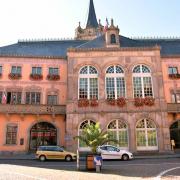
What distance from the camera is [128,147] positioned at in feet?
82.0

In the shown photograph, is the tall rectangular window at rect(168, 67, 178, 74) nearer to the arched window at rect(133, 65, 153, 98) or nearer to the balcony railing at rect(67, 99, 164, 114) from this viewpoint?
the arched window at rect(133, 65, 153, 98)

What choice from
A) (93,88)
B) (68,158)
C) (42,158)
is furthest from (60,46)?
(68,158)

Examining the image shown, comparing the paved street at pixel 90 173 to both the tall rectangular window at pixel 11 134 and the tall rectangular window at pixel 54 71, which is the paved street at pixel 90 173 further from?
the tall rectangular window at pixel 54 71

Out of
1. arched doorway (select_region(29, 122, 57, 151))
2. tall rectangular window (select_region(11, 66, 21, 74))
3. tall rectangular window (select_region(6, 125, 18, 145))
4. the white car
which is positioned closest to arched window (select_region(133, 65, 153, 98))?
the white car

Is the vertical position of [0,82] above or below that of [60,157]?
above

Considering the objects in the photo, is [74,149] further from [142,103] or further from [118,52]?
[118,52]

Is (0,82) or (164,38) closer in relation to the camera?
(0,82)

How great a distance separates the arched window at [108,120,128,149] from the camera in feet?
82.9

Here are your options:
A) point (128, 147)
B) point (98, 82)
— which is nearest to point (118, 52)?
point (98, 82)

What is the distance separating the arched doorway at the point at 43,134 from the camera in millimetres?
27859

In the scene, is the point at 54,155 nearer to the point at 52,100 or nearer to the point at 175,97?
the point at 52,100

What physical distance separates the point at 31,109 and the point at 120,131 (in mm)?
10788

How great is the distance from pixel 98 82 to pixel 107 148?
28.5 feet

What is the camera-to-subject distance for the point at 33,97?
2894cm
